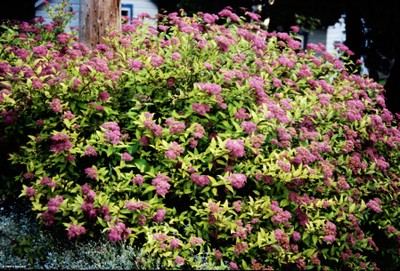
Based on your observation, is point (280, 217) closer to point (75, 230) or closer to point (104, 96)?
point (75, 230)

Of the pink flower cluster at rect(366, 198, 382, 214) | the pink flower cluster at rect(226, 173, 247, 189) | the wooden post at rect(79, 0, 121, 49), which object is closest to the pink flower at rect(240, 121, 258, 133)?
the pink flower cluster at rect(226, 173, 247, 189)

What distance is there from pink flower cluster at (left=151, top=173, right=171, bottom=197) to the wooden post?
298cm

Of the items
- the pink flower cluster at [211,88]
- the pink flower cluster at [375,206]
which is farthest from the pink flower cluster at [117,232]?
the pink flower cluster at [375,206]

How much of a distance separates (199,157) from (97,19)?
3.00 m

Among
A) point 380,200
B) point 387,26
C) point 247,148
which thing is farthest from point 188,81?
point 387,26

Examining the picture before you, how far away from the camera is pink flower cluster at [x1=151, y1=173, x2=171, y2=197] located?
14.5ft

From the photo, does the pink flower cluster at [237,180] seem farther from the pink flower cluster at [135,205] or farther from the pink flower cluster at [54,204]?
the pink flower cluster at [54,204]

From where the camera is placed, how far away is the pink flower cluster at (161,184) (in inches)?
174

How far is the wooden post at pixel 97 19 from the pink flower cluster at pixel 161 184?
2976 millimetres

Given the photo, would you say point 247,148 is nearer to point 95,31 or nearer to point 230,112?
point 230,112

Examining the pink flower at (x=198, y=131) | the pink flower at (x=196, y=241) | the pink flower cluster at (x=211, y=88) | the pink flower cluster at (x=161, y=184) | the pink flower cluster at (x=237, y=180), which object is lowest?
the pink flower at (x=196, y=241)

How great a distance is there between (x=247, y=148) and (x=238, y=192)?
431 millimetres

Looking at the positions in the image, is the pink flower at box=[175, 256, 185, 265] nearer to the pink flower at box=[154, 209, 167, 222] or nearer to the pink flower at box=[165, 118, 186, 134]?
the pink flower at box=[154, 209, 167, 222]

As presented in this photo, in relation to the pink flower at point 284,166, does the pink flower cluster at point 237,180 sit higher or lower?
lower
